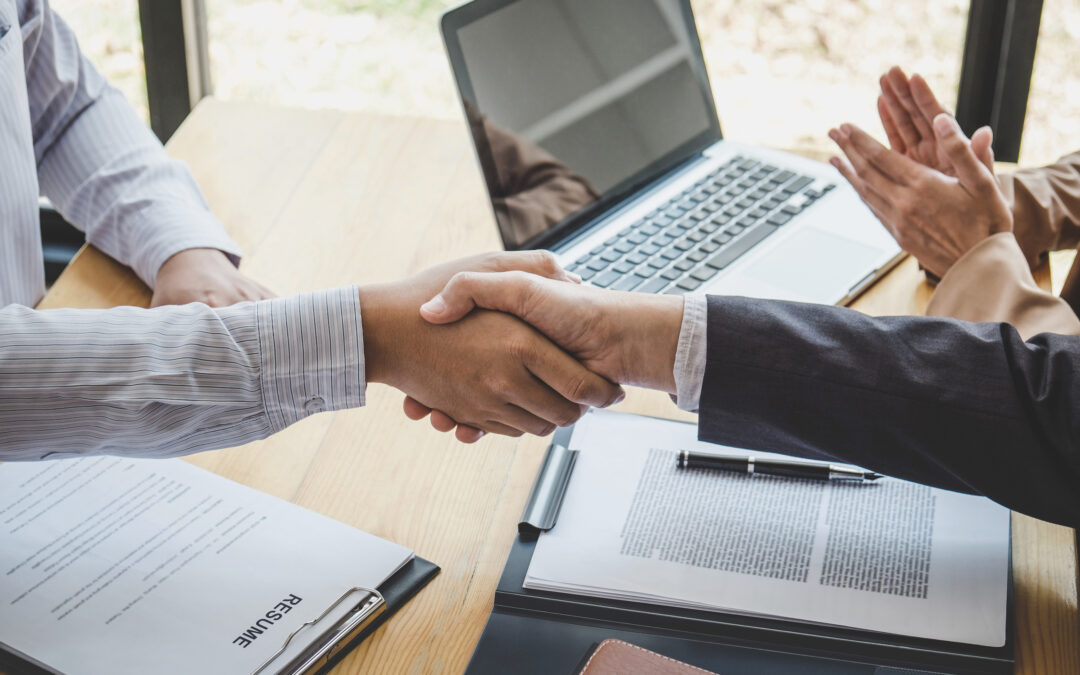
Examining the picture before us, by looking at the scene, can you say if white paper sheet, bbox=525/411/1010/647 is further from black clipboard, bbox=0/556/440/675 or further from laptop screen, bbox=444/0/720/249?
laptop screen, bbox=444/0/720/249

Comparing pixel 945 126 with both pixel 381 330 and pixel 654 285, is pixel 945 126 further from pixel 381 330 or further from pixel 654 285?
pixel 381 330

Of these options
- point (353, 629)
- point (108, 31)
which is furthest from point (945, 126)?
point (108, 31)

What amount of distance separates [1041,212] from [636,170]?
1.63ft

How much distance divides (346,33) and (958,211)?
7.00 ft

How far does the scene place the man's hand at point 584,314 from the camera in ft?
2.97

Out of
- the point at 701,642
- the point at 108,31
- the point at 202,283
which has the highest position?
the point at 108,31

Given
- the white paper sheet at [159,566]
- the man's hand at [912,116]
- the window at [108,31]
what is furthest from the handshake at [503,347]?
the window at [108,31]

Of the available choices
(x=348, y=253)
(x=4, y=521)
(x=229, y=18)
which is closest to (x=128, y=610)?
(x=4, y=521)

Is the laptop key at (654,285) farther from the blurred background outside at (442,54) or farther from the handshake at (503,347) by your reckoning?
the blurred background outside at (442,54)

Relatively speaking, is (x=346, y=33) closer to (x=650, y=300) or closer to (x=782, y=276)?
(x=782, y=276)

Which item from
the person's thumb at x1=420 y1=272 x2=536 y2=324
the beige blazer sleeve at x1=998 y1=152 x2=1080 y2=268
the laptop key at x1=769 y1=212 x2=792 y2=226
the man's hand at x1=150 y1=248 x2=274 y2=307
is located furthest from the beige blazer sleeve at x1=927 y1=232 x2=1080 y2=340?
the man's hand at x1=150 y1=248 x2=274 y2=307

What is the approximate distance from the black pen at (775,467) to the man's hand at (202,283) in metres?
0.56

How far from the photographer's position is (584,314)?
3.04 ft

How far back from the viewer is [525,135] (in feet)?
3.96
